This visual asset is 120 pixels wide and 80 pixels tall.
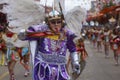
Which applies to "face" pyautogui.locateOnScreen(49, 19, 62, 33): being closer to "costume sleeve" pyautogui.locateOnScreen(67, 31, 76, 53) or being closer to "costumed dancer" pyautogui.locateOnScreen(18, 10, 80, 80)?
"costumed dancer" pyautogui.locateOnScreen(18, 10, 80, 80)

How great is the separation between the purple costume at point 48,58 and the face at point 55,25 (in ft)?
0.28

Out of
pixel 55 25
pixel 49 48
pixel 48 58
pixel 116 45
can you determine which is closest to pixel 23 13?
pixel 55 25

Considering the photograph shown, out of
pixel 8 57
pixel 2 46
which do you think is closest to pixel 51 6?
pixel 8 57

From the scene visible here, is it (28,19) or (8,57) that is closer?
(28,19)

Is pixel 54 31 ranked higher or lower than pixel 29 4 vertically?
lower

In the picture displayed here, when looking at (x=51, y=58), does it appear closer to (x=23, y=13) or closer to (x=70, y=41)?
(x=70, y=41)

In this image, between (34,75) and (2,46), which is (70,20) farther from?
(2,46)

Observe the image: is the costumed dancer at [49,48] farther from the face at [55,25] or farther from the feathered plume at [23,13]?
the feathered plume at [23,13]

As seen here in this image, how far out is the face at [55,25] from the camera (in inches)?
250

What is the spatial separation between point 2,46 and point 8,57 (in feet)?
10.5

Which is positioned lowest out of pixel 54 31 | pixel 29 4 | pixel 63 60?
pixel 63 60

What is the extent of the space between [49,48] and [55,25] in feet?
1.16

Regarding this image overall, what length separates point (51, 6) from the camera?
6629 mm

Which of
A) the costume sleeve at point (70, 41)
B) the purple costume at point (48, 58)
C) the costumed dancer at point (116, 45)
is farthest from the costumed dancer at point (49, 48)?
the costumed dancer at point (116, 45)
